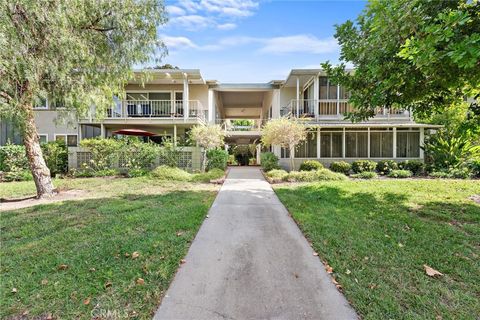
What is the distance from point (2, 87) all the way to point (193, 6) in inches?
258

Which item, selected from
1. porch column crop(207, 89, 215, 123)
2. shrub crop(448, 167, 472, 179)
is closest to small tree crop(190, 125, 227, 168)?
porch column crop(207, 89, 215, 123)

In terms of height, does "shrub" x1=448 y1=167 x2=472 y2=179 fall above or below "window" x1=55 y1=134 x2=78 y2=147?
below

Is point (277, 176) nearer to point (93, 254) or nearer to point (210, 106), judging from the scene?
point (210, 106)

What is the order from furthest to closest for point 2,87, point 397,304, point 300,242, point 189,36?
point 189,36, point 2,87, point 300,242, point 397,304

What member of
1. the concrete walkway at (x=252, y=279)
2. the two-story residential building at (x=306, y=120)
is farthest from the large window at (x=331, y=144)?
the concrete walkway at (x=252, y=279)

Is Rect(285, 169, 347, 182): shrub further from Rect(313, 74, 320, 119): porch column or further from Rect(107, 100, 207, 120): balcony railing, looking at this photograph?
Rect(107, 100, 207, 120): balcony railing

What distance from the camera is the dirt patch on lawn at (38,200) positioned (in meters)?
7.27

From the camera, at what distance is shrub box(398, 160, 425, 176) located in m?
13.6

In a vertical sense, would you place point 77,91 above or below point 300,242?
above

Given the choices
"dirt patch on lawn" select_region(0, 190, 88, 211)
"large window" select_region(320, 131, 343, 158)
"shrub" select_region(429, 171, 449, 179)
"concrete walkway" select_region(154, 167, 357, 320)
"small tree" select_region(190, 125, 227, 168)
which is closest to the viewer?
"concrete walkway" select_region(154, 167, 357, 320)

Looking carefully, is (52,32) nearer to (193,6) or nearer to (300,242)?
(193,6)

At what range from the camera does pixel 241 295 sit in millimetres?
2963

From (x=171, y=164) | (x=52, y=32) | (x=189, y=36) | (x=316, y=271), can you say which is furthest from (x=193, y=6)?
(x=316, y=271)

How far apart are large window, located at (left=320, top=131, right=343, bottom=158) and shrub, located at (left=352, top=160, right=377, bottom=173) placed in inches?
65.6
